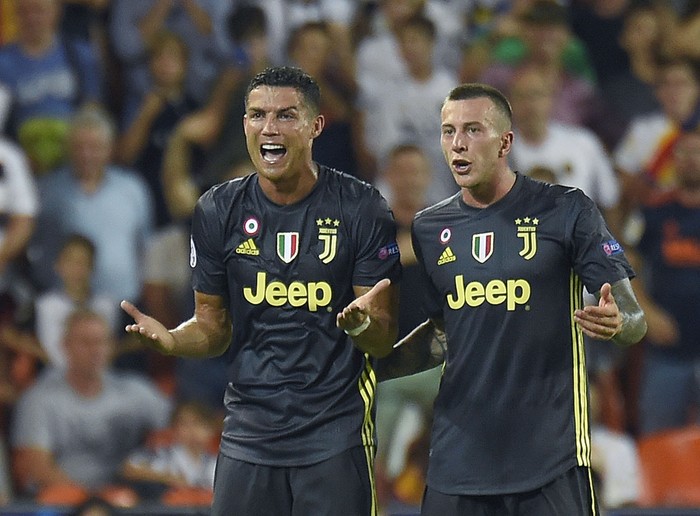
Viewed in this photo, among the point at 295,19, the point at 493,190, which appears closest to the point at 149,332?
the point at 493,190

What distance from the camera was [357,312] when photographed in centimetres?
476

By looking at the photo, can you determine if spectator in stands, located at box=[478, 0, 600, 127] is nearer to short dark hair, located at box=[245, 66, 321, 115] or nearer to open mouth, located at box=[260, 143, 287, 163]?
short dark hair, located at box=[245, 66, 321, 115]

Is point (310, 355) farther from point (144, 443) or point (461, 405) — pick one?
point (144, 443)

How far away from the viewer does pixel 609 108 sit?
10.0 metres

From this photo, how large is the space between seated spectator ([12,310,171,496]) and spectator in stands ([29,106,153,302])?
402 millimetres

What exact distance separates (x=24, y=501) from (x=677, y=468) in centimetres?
401

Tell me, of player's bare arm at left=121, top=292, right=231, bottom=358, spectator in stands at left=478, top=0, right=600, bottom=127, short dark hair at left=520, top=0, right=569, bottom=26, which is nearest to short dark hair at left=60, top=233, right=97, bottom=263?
spectator in stands at left=478, top=0, right=600, bottom=127

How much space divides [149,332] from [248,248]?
1.62ft

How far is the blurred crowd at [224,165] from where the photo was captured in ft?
28.5

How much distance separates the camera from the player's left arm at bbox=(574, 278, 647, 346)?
4.56m

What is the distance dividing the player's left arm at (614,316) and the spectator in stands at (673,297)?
13.7 feet

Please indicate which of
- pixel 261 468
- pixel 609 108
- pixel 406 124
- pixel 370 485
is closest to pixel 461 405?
pixel 370 485

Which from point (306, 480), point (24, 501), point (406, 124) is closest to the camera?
point (306, 480)

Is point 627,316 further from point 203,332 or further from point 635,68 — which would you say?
point 635,68
